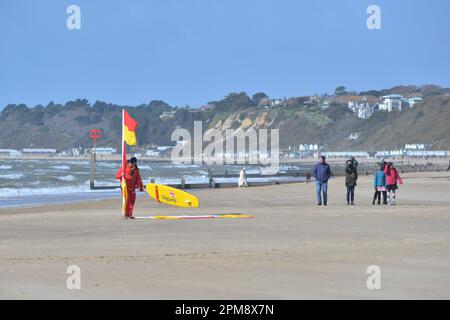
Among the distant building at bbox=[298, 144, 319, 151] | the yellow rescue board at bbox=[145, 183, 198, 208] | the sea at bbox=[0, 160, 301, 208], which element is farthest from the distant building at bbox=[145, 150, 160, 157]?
the yellow rescue board at bbox=[145, 183, 198, 208]

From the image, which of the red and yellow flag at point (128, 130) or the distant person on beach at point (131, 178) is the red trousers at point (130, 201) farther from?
the red and yellow flag at point (128, 130)

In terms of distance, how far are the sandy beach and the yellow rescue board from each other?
178 centimetres

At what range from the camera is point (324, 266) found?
8.74 meters

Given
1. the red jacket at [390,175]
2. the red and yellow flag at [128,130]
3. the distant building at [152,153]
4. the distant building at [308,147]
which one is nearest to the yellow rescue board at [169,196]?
the red and yellow flag at [128,130]

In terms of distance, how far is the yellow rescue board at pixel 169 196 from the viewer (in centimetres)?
1720

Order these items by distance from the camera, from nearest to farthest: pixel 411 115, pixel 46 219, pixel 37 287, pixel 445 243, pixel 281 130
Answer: pixel 37 287 < pixel 445 243 < pixel 46 219 < pixel 411 115 < pixel 281 130

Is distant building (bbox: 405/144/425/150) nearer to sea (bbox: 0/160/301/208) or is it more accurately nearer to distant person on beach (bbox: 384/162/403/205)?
sea (bbox: 0/160/301/208)

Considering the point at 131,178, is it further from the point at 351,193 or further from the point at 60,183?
the point at 60,183

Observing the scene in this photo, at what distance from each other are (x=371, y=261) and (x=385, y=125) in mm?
157412

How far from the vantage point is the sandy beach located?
7.34 metres

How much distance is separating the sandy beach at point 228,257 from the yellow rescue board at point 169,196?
1.78 metres

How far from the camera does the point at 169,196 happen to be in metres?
17.9
